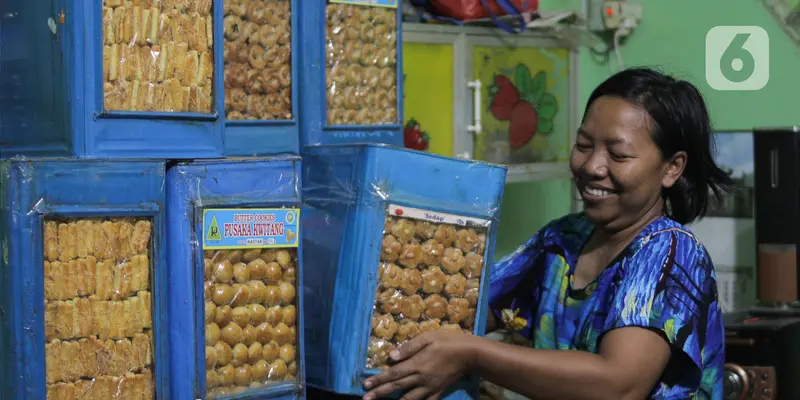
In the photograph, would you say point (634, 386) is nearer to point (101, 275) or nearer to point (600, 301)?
point (600, 301)

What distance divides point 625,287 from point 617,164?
0.66ft

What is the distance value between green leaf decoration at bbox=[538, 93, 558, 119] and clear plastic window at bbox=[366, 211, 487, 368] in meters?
2.13

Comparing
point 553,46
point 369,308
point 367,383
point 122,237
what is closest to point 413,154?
point 369,308

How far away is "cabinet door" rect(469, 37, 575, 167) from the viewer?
3455 millimetres

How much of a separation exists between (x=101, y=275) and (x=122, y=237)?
6cm

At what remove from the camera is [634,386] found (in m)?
1.59

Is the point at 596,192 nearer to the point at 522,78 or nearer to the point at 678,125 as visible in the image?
the point at 678,125

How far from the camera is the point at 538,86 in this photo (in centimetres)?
375

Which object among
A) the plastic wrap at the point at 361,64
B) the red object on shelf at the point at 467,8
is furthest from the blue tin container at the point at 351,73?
the red object on shelf at the point at 467,8

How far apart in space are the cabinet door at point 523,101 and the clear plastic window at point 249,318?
185cm

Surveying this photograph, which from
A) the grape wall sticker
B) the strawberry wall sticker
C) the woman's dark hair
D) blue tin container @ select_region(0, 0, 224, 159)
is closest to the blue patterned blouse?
the woman's dark hair

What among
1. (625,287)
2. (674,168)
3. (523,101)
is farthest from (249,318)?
(523,101)

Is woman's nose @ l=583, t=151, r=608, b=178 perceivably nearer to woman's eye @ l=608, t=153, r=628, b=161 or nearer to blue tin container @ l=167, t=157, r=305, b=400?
woman's eye @ l=608, t=153, r=628, b=161

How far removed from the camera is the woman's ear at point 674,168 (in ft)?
5.76
